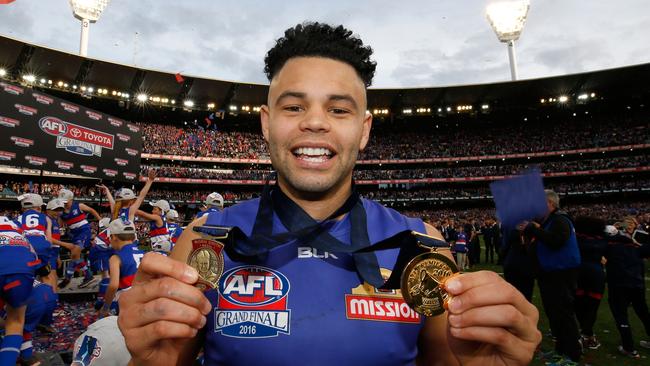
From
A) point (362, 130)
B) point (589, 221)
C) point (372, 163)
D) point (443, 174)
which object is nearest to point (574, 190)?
point (443, 174)

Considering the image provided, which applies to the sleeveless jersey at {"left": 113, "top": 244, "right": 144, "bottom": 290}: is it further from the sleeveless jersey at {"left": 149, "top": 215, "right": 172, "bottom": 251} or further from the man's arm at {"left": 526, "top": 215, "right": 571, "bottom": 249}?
the man's arm at {"left": 526, "top": 215, "right": 571, "bottom": 249}

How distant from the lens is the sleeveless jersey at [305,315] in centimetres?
125

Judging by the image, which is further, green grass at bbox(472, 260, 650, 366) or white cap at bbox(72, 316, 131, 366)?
green grass at bbox(472, 260, 650, 366)

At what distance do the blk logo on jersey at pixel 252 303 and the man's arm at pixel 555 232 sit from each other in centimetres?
480

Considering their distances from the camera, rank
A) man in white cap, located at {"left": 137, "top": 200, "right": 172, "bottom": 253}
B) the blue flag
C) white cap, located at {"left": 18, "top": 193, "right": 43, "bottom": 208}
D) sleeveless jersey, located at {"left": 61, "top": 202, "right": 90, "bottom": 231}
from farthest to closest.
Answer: sleeveless jersey, located at {"left": 61, "top": 202, "right": 90, "bottom": 231}
man in white cap, located at {"left": 137, "top": 200, "right": 172, "bottom": 253}
white cap, located at {"left": 18, "top": 193, "right": 43, "bottom": 208}
the blue flag

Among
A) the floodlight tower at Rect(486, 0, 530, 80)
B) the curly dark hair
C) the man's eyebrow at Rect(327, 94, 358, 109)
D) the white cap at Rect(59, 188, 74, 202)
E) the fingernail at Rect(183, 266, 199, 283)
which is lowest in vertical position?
the fingernail at Rect(183, 266, 199, 283)

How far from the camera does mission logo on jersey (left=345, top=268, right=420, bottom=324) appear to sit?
134 centimetres

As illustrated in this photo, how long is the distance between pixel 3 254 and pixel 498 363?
5632 millimetres

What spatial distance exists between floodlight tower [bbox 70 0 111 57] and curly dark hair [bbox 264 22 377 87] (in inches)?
1743

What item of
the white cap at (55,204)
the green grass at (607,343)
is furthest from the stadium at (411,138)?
the green grass at (607,343)

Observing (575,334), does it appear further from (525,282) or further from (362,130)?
(362,130)

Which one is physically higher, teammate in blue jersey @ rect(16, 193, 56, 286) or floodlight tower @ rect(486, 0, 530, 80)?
floodlight tower @ rect(486, 0, 530, 80)

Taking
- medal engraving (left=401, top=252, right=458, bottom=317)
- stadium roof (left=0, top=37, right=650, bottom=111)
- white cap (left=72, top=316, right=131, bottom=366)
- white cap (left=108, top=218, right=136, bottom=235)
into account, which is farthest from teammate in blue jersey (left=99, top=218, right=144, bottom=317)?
stadium roof (left=0, top=37, right=650, bottom=111)

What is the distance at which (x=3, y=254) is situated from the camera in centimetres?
Answer: 445
